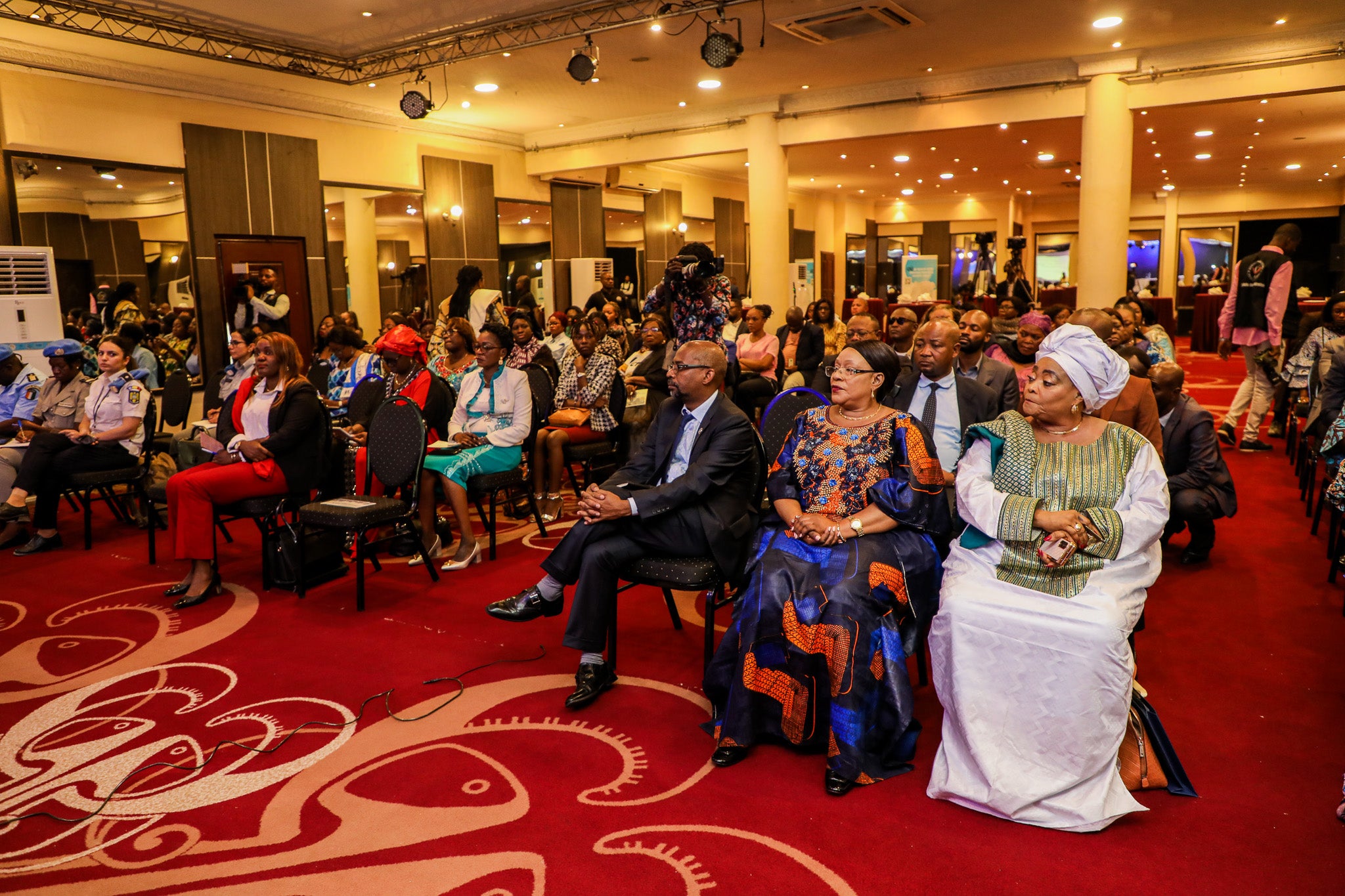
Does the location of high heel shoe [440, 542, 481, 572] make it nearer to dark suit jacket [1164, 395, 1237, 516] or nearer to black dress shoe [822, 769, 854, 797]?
black dress shoe [822, 769, 854, 797]

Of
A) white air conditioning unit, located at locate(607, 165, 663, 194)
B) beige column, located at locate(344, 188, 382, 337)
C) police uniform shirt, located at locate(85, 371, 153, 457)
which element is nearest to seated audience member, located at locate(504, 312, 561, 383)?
police uniform shirt, located at locate(85, 371, 153, 457)

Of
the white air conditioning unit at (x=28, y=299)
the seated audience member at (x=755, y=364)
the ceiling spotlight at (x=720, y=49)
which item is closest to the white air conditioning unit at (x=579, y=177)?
the ceiling spotlight at (x=720, y=49)

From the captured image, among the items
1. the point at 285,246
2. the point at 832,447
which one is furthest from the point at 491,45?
the point at 832,447

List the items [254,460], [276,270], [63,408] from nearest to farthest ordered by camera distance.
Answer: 1. [254,460]
2. [63,408]
3. [276,270]

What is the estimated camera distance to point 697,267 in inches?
200

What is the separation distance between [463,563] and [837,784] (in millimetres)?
3005

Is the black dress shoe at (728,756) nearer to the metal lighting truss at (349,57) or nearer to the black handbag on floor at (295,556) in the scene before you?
the black handbag on floor at (295,556)

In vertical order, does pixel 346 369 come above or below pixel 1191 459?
above

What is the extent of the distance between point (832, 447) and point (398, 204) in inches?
438

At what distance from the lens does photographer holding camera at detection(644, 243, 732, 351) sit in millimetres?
5098

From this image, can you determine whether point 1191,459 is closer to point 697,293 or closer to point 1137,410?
point 1137,410

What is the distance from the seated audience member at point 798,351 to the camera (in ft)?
24.4

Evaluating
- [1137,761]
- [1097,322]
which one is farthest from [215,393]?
[1137,761]

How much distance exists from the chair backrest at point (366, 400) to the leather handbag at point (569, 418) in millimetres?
1156
